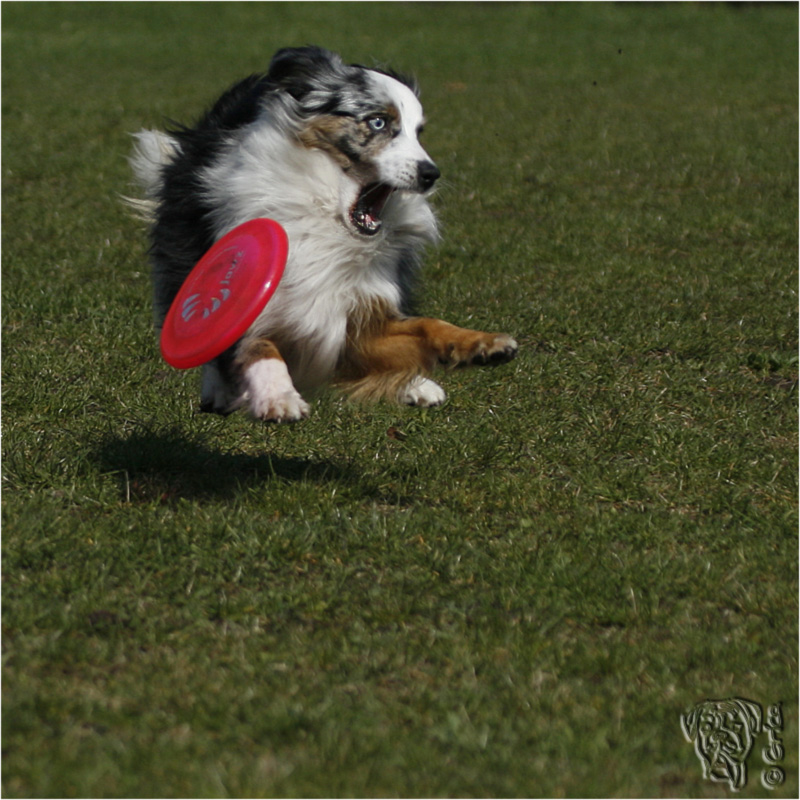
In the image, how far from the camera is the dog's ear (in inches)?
209

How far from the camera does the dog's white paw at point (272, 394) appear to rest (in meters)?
4.71

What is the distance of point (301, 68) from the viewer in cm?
535

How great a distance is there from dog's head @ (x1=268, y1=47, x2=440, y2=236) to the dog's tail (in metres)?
1.07

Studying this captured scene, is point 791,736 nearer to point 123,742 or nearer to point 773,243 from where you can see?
point 123,742

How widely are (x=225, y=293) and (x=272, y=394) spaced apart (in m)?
0.46

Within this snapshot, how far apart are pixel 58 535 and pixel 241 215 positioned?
1.67 m

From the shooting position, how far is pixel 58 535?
4.49 meters

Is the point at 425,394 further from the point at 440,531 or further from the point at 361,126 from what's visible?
the point at 361,126

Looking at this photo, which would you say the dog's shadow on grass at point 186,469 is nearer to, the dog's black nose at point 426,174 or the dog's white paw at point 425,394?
the dog's white paw at point 425,394

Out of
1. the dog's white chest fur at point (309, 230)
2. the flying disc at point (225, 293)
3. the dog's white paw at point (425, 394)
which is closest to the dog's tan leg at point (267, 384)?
the dog's white chest fur at point (309, 230)

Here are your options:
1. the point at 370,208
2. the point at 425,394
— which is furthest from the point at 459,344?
the point at 425,394

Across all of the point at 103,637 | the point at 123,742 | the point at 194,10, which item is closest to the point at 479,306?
the point at 103,637

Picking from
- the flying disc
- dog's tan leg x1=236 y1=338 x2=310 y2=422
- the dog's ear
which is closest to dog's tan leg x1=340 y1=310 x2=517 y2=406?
dog's tan leg x1=236 y1=338 x2=310 y2=422

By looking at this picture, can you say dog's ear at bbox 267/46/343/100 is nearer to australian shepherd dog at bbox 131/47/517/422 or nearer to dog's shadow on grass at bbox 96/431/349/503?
australian shepherd dog at bbox 131/47/517/422
